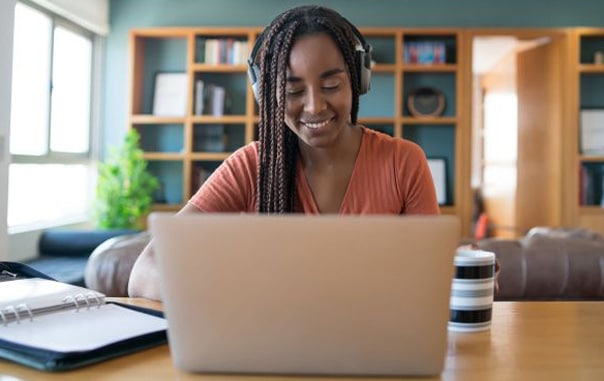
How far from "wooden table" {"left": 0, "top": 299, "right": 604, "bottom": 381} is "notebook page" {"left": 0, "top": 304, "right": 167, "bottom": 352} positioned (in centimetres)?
3

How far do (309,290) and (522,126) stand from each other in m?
5.27

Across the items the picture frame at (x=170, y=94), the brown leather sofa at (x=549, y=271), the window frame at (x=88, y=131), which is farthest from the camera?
the picture frame at (x=170, y=94)

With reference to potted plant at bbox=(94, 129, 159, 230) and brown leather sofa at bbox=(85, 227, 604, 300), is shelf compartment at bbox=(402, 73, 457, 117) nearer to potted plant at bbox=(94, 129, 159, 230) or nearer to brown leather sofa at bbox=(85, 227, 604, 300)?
potted plant at bbox=(94, 129, 159, 230)

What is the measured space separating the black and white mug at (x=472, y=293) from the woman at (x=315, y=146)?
1.33 ft

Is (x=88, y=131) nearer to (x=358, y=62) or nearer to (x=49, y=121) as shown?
(x=49, y=121)

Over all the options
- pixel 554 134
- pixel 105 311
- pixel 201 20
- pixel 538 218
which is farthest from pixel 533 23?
pixel 105 311

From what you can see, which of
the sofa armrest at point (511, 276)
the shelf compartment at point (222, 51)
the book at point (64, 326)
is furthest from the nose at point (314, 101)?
the shelf compartment at point (222, 51)

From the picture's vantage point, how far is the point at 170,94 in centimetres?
514

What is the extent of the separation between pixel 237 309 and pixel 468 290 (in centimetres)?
42

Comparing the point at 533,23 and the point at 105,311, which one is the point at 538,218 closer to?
the point at 533,23

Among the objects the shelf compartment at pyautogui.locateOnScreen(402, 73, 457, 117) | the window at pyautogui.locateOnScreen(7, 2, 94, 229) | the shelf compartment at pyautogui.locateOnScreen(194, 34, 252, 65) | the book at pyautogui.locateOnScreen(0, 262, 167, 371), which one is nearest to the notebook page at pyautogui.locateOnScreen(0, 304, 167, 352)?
the book at pyautogui.locateOnScreen(0, 262, 167, 371)

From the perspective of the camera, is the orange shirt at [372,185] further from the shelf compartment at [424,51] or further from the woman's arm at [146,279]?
the shelf compartment at [424,51]

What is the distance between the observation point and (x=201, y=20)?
514 centimetres

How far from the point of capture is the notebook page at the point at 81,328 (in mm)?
794
